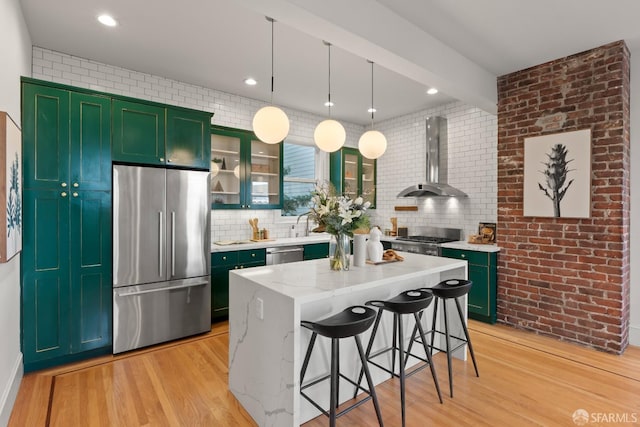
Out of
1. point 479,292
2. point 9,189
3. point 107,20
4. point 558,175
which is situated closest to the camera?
point 9,189

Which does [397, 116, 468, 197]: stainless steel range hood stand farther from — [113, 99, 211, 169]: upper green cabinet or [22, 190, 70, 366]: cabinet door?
[22, 190, 70, 366]: cabinet door

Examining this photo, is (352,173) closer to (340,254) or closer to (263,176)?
(263,176)

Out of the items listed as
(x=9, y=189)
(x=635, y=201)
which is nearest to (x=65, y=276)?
(x=9, y=189)

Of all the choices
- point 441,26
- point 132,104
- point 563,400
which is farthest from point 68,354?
point 441,26

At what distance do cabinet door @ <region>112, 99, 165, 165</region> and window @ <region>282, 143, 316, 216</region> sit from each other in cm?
213

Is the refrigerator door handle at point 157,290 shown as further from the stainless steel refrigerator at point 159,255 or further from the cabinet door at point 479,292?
the cabinet door at point 479,292

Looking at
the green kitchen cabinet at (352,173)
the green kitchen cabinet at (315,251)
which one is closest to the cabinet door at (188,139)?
the green kitchen cabinet at (315,251)

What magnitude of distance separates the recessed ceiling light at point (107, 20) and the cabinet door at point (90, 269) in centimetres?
150

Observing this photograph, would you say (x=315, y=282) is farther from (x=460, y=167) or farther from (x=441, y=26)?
(x=460, y=167)

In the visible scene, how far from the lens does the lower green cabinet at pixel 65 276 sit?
111 inches

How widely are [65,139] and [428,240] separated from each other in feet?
14.6

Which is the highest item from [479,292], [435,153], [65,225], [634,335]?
[435,153]

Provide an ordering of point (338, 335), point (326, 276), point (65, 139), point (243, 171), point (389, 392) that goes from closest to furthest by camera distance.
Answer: point (338, 335) → point (326, 276) → point (389, 392) → point (65, 139) → point (243, 171)

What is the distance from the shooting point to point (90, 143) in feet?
10.2
